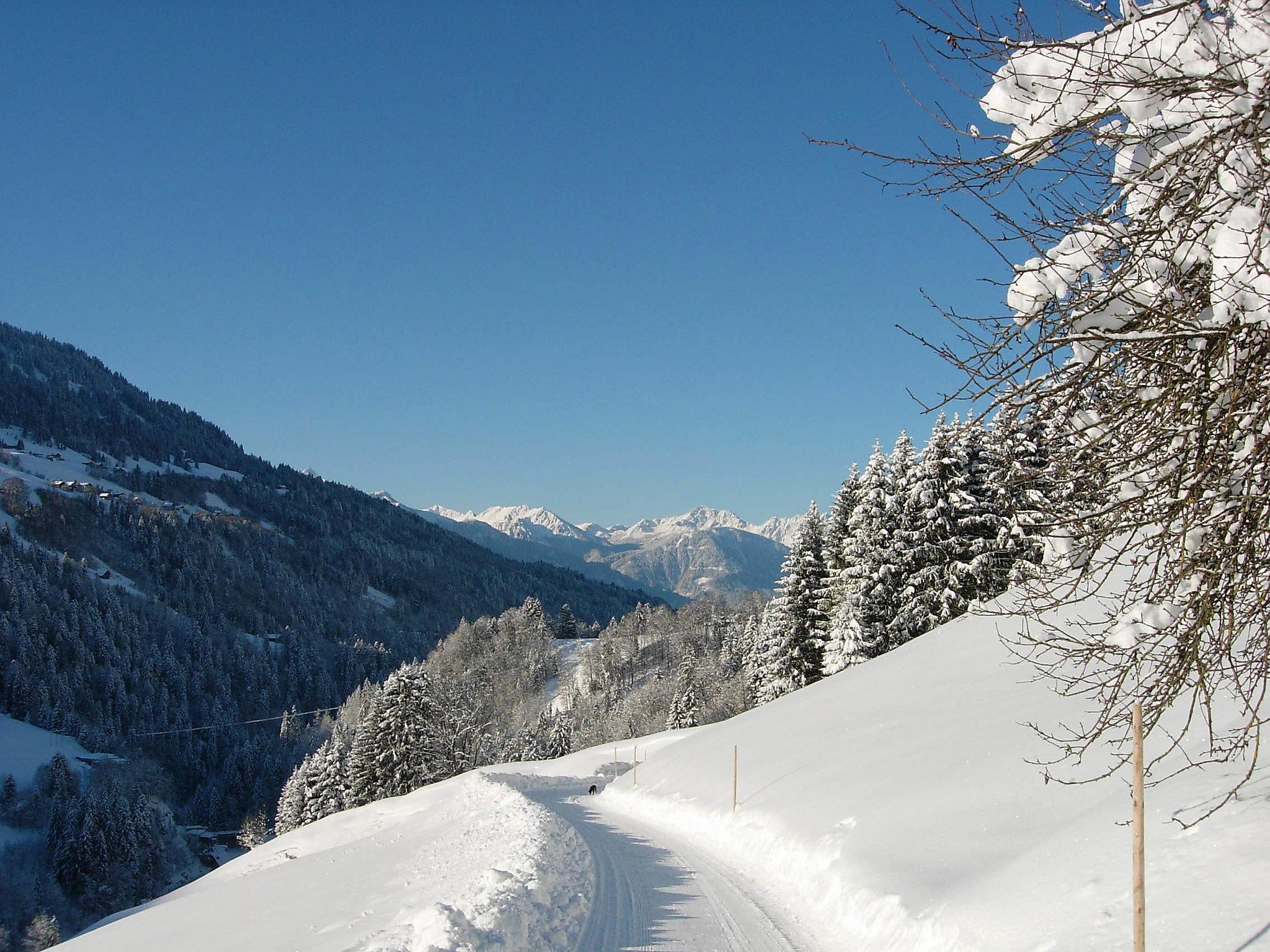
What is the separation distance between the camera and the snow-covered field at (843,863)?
6.18 meters

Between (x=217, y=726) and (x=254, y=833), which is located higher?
(x=217, y=726)

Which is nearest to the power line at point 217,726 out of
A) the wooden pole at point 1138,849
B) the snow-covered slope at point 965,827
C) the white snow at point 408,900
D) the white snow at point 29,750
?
the white snow at point 29,750

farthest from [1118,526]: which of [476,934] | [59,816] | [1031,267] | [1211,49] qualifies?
[59,816]

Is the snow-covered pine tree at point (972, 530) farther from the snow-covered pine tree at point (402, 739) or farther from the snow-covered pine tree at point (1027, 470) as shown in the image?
the snow-covered pine tree at point (402, 739)

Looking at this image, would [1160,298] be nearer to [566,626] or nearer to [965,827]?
[965,827]

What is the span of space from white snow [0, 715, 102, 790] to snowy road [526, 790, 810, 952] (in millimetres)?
96999

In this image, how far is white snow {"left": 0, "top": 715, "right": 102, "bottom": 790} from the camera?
84.2m

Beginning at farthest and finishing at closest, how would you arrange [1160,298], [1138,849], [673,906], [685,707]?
1. [685,707]
2. [673,906]
3. [1138,849]
4. [1160,298]

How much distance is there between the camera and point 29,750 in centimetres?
9188

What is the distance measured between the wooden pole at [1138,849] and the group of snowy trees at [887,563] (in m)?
19.0

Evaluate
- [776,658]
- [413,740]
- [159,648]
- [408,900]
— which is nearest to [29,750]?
[159,648]

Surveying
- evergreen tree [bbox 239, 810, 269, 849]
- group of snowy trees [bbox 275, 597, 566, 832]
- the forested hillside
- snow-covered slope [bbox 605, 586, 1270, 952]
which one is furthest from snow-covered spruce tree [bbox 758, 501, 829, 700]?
evergreen tree [bbox 239, 810, 269, 849]

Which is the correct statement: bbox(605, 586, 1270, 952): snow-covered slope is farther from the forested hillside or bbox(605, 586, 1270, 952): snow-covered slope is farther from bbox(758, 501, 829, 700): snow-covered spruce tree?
the forested hillside

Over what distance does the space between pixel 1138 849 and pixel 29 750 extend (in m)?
119
